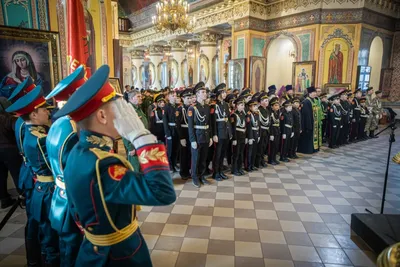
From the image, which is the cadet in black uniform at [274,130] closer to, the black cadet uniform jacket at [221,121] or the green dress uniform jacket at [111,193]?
the black cadet uniform jacket at [221,121]

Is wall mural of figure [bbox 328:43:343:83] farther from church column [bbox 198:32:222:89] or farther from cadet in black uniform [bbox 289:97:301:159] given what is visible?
church column [bbox 198:32:222:89]

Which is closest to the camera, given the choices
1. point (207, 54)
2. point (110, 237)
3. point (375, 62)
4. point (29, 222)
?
point (110, 237)

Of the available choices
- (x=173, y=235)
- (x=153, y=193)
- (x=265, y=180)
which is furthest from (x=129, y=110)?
(x=265, y=180)

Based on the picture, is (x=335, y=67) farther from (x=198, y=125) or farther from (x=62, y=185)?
(x=62, y=185)


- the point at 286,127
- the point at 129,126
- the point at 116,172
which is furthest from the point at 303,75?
the point at 116,172

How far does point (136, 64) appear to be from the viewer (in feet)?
72.4

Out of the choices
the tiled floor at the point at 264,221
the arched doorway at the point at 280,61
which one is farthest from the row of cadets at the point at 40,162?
the arched doorway at the point at 280,61

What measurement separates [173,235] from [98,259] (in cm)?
209

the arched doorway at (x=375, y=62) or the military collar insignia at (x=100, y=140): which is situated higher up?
the arched doorway at (x=375, y=62)

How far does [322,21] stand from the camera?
10.4m

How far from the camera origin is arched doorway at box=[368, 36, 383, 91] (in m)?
12.2

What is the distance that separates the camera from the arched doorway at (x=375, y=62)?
12188 millimetres

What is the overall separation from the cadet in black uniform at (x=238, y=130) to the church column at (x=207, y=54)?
9.97m

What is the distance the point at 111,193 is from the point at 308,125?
23.8ft
